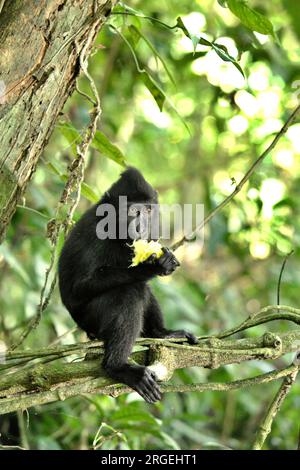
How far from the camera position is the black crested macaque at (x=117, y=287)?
3242 millimetres

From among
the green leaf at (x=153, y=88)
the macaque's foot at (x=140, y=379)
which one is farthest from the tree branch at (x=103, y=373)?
the green leaf at (x=153, y=88)

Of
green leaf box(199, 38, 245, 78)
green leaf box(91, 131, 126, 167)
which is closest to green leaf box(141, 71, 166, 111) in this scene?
green leaf box(91, 131, 126, 167)

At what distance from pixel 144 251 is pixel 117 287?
24 cm

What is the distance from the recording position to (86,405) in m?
5.50

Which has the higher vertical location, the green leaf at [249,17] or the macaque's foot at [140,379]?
the green leaf at [249,17]

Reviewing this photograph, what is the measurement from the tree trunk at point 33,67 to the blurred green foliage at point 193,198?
63cm

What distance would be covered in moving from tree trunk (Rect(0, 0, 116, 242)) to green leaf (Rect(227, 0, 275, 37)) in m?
0.64

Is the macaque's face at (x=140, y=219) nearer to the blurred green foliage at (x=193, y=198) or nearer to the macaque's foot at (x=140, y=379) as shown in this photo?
the blurred green foliage at (x=193, y=198)

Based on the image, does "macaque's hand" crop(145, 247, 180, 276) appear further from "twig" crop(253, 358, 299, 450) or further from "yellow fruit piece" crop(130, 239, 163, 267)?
"twig" crop(253, 358, 299, 450)

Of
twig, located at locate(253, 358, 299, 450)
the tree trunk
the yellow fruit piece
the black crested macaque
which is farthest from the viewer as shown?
the yellow fruit piece

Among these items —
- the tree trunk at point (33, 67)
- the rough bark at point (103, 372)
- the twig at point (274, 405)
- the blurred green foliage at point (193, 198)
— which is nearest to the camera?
the tree trunk at point (33, 67)

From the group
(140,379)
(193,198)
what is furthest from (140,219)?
(193,198)

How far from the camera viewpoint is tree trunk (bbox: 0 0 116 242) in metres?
2.54

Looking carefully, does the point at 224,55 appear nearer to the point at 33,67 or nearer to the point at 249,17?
the point at 249,17
